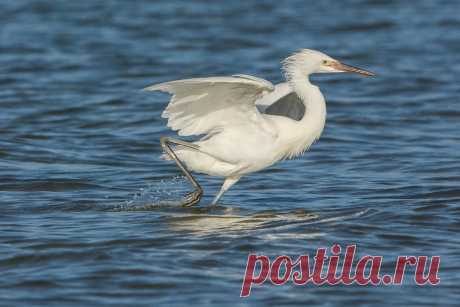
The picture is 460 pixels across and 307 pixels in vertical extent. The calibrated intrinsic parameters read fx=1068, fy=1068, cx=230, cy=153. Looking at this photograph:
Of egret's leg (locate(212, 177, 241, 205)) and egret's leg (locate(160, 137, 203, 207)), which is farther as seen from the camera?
egret's leg (locate(212, 177, 241, 205))

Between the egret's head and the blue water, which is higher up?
the egret's head

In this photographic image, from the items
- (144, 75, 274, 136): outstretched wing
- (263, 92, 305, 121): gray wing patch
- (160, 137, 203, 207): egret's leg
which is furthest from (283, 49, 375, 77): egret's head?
(160, 137, 203, 207): egret's leg

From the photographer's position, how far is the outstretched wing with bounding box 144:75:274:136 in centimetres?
873

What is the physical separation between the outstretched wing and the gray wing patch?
749mm

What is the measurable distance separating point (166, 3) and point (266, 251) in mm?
18260

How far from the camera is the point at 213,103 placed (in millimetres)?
9320

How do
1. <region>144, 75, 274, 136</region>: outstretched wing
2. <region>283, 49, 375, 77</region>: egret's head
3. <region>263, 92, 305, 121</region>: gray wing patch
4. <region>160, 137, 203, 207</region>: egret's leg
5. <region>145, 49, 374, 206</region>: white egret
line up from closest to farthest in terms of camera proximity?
<region>144, 75, 274, 136</region>: outstretched wing
<region>145, 49, 374, 206</region>: white egret
<region>283, 49, 375, 77</region>: egret's head
<region>160, 137, 203, 207</region>: egret's leg
<region>263, 92, 305, 121</region>: gray wing patch

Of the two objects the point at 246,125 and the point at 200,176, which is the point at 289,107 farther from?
the point at 200,176

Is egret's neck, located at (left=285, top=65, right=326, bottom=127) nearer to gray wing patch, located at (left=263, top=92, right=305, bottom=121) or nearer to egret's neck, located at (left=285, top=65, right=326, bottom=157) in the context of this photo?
egret's neck, located at (left=285, top=65, right=326, bottom=157)

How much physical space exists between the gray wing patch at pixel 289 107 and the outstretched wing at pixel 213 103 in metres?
0.75

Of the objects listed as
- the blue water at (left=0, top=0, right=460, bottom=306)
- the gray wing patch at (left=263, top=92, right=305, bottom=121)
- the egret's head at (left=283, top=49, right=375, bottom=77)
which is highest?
the egret's head at (left=283, top=49, right=375, bottom=77)

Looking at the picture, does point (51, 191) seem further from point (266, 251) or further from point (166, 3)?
point (166, 3)

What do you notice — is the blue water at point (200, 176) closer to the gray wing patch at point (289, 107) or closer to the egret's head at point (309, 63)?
the gray wing patch at point (289, 107)

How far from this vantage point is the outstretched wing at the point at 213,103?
873 cm
